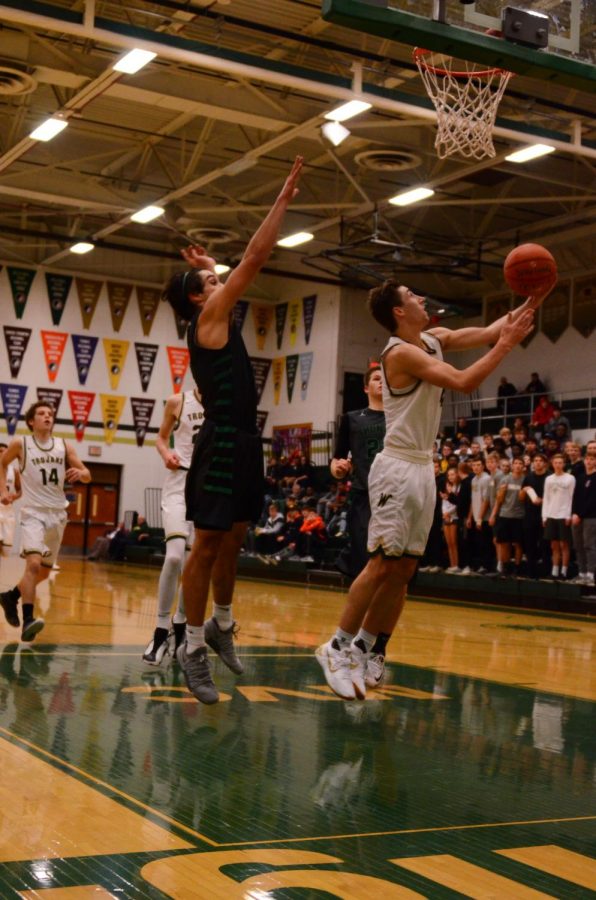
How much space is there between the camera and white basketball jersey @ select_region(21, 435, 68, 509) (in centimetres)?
902

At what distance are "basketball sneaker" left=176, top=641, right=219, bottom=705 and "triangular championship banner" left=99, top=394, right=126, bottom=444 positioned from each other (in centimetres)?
2801

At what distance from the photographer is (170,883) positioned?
300 centimetres

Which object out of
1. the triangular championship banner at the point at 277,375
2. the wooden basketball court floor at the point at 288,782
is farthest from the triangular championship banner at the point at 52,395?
the wooden basketball court floor at the point at 288,782

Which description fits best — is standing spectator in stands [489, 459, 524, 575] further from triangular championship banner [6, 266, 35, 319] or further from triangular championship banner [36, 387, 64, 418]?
triangular championship banner [6, 266, 35, 319]

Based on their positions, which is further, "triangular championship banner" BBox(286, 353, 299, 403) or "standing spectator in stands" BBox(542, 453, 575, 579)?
"triangular championship banner" BBox(286, 353, 299, 403)

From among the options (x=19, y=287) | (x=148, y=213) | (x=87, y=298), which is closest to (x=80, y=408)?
(x=87, y=298)

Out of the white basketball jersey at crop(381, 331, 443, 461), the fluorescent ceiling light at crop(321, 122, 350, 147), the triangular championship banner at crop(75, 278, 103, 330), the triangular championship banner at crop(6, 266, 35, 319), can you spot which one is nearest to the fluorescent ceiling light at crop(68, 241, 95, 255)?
the triangular championship banner at crop(6, 266, 35, 319)

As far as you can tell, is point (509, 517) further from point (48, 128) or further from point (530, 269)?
point (530, 269)

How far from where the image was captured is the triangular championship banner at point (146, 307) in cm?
3356

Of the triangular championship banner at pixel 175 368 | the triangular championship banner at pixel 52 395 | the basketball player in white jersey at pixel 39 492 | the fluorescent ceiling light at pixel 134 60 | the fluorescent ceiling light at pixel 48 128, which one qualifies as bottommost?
the basketball player in white jersey at pixel 39 492

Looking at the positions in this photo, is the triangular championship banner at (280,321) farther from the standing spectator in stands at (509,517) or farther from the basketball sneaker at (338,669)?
the basketball sneaker at (338,669)

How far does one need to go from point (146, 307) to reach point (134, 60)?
18.0 metres

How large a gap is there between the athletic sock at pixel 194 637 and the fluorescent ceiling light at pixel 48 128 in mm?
16351

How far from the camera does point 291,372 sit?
33812 millimetres
